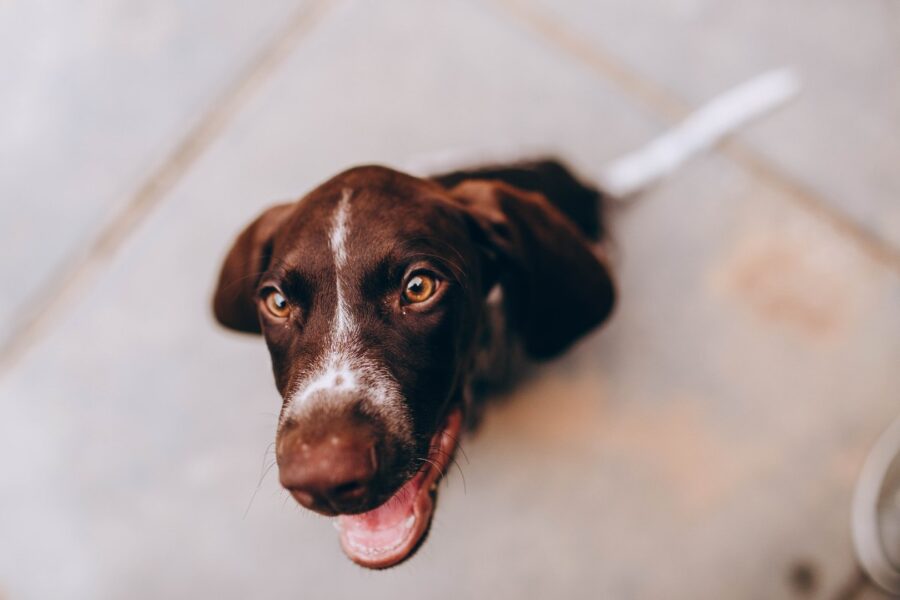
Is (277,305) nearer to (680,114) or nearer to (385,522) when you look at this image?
(385,522)

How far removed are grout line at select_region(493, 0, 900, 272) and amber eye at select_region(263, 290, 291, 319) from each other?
2.08 meters

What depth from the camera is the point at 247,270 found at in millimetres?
2145

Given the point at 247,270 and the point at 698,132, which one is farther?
the point at 698,132

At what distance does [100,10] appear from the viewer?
3492mm

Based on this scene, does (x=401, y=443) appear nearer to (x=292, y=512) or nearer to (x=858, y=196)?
(x=292, y=512)

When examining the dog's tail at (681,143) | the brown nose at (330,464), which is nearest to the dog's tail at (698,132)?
the dog's tail at (681,143)

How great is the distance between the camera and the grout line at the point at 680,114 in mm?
3061

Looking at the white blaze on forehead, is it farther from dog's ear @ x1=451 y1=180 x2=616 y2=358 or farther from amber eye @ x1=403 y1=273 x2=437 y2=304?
dog's ear @ x1=451 y1=180 x2=616 y2=358

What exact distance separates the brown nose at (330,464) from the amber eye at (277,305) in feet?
1.17

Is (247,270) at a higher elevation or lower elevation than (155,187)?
higher

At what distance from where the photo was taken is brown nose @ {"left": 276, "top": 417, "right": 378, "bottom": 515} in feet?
5.02

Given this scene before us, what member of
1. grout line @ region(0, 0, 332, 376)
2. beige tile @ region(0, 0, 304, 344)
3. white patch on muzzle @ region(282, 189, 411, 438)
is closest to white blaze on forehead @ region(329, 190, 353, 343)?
white patch on muzzle @ region(282, 189, 411, 438)

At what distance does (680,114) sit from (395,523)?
226 cm

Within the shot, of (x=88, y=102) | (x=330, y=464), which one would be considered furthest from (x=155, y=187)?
(x=330, y=464)
